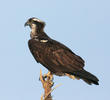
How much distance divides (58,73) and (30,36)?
248 centimetres

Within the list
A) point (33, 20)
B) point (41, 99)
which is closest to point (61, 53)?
point (33, 20)

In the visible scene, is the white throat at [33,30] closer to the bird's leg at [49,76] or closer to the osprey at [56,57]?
the osprey at [56,57]

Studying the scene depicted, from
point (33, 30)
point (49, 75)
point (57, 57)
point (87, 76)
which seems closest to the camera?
point (87, 76)

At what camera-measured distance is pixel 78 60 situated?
12656 millimetres

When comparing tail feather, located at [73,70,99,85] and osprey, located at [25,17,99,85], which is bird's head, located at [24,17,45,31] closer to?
osprey, located at [25,17,99,85]

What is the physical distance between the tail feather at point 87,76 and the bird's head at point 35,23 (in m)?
3.28

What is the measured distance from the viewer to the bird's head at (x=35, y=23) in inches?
573

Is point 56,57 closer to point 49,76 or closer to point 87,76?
point 49,76

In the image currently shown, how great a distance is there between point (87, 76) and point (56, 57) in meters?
1.87

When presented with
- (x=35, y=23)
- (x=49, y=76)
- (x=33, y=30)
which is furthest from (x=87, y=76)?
(x=35, y=23)

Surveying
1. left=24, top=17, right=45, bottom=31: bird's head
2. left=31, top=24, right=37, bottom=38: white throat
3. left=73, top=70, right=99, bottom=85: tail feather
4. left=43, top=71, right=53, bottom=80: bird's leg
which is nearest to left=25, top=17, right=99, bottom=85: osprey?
left=73, top=70, right=99, bottom=85: tail feather

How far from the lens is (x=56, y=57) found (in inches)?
508

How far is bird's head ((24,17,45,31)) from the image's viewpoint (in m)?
14.5

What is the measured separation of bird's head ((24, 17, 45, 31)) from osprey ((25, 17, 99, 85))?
54 cm
